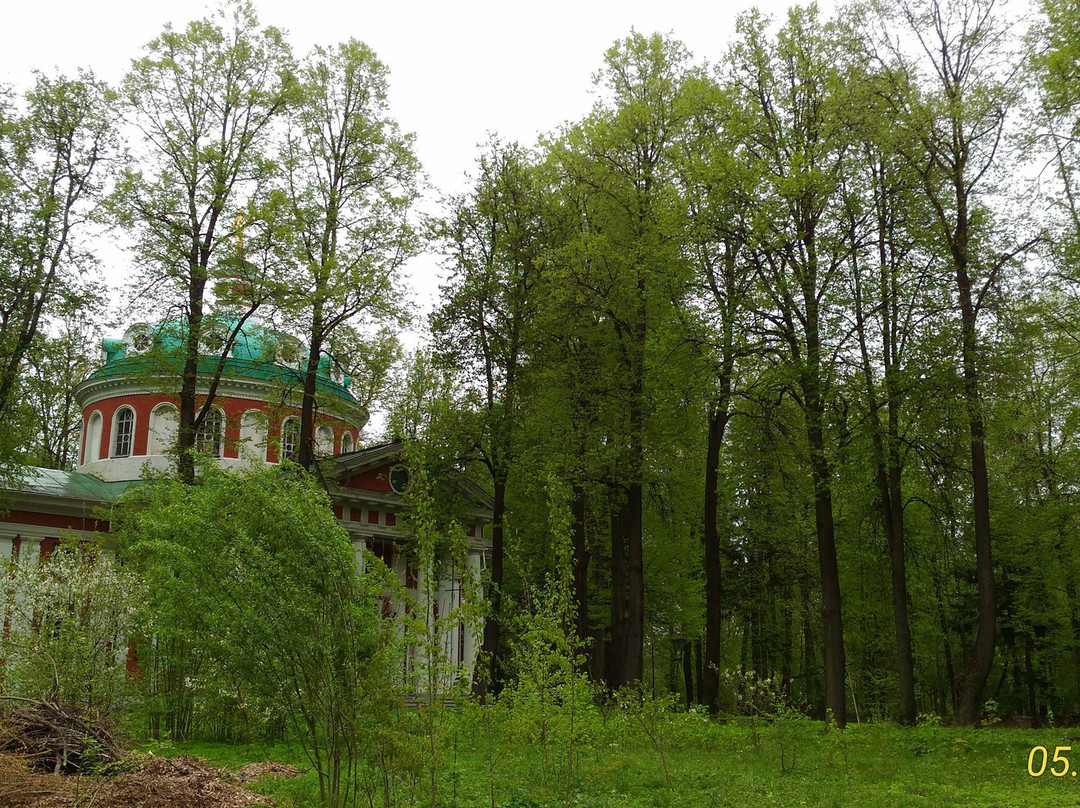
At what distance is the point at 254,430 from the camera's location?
29.4m

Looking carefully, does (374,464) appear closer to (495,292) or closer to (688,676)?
(495,292)

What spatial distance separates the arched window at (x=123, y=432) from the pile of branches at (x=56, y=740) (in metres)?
20.6

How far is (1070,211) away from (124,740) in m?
19.5

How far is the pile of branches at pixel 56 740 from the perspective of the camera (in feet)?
32.0

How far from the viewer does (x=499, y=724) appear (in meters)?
11.2

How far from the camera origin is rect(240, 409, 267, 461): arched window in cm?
2315

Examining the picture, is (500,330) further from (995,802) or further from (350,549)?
(995,802)

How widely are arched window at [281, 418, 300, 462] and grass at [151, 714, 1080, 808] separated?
34.7ft

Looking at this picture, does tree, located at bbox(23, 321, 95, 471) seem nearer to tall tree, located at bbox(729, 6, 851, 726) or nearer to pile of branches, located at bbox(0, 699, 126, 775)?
pile of branches, located at bbox(0, 699, 126, 775)

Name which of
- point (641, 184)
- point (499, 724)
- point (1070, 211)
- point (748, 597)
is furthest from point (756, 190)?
point (748, 597)

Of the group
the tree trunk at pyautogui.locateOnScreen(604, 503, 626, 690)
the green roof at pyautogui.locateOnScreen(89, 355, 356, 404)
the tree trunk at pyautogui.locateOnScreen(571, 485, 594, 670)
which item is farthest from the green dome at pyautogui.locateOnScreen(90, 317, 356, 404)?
the tree trunk at pyautogui.locateOnScreen(604, 503, 626, 690)

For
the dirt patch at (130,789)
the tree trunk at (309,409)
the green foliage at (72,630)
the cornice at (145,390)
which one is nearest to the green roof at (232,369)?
the cornice at (145,390)

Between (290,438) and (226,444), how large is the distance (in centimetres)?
580

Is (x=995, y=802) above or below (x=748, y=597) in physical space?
below
